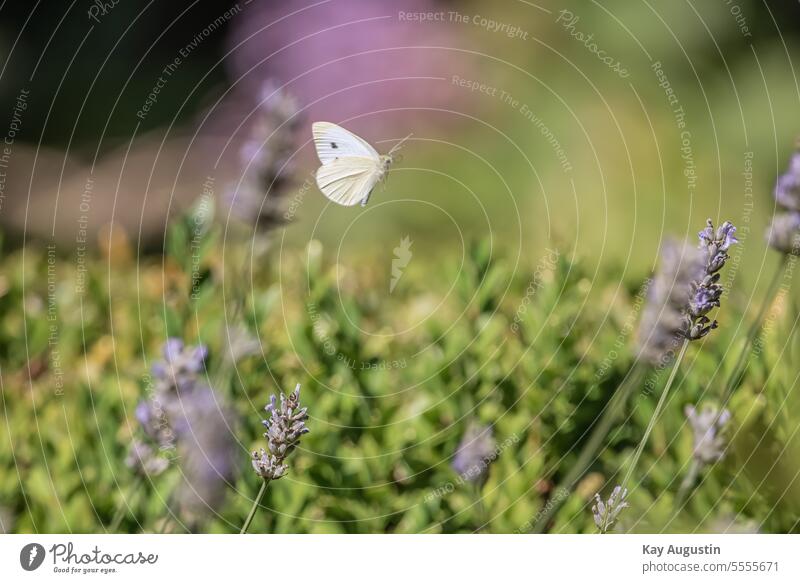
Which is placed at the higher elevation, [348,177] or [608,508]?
[348,177]

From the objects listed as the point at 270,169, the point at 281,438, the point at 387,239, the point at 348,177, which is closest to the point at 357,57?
the point at 387,239

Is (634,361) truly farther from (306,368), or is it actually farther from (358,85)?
(358,85)

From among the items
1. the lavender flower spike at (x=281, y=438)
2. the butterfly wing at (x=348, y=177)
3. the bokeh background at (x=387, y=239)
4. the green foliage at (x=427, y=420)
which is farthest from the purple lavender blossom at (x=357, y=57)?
the lavender flower spike at (x=281, y=438)

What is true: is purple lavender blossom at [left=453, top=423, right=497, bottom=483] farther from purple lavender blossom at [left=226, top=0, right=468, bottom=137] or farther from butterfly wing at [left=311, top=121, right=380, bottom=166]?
purple lavender blossom at [left=226, top=0, right=468, bottom=137]

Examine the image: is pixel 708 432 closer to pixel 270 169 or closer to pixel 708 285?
pixel 708 285
